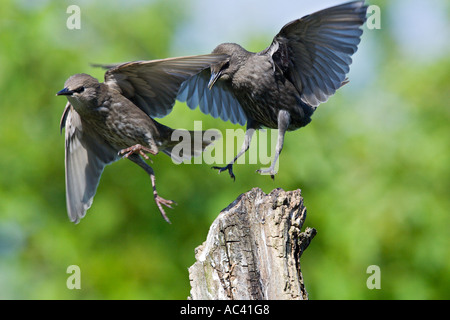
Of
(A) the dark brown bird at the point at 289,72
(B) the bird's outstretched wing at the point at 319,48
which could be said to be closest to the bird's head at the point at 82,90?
(A) the dark brown bird at the point at 289,72

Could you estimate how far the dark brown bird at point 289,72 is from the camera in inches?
175

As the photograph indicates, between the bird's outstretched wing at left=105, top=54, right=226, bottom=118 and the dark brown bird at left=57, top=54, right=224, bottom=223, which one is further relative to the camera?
the dark brown bird at left=57, top=54, right=224, bottom=223

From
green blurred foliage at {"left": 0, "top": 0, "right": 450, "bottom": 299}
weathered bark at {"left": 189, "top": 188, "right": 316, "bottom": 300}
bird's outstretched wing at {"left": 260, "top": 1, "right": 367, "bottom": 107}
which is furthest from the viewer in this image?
green blurred foliage at {"left": 0, "top": 0, "right": 450, "bottom": 299}

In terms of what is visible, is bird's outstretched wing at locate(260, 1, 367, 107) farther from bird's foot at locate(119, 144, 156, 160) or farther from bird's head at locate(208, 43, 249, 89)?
bird's foot at locate(119, 144, 156, 160)

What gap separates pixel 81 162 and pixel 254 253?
89.1 inches

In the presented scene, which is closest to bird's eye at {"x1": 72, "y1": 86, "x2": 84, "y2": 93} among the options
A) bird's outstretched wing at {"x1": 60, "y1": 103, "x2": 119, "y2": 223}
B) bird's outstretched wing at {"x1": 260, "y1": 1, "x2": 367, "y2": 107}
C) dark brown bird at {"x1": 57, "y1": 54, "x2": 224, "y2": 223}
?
dark brown bird at {"x1": 57, "y1": 54, "x2": 224, "y2": 223}

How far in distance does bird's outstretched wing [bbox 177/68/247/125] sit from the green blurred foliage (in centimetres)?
95

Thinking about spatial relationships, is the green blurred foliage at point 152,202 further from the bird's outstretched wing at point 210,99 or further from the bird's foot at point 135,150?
the bird's foot at point 135,150

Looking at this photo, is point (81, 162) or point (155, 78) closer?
point (155, 78)

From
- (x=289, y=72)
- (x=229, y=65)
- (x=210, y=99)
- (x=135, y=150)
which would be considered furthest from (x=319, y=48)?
(x=135, y=150)

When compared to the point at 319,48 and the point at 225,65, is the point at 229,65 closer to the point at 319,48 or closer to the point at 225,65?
the point at 225,65

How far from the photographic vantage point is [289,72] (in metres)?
4.77

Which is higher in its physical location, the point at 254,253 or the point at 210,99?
the point at 210,99

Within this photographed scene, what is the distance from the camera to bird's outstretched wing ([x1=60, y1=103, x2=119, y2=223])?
5.17 metres
